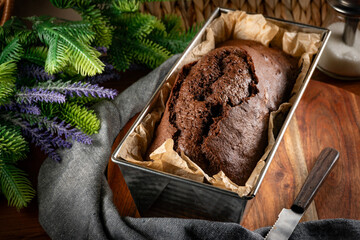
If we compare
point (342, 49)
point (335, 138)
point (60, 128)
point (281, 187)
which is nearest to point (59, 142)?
point (60, 128)

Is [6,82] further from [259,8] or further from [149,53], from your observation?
[259,8]

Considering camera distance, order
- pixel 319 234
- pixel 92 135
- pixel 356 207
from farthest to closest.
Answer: pixel 92 135 < pixel 356 207 < pixel 319 234

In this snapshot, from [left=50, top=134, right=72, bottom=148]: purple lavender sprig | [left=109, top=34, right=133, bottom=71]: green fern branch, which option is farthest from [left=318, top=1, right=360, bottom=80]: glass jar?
[left=50, top=134, right=72, bottom=148]: purple lavender sprig

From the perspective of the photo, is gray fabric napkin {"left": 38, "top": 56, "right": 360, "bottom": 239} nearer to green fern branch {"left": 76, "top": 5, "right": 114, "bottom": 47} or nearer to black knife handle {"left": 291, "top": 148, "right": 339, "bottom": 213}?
black knife handle {"left": 291, "top": 148, "right": 339, "bottom": 213}

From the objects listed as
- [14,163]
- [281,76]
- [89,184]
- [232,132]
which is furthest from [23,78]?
[281,76]

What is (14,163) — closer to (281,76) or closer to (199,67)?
(199,67)
